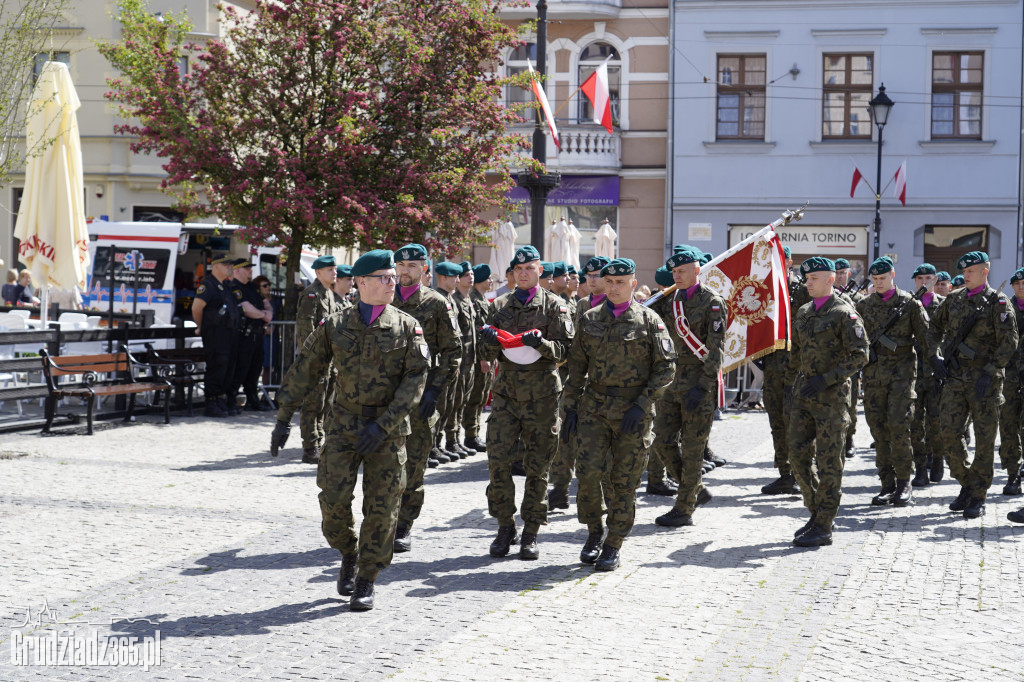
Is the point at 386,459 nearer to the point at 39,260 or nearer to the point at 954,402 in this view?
the point at 954,402

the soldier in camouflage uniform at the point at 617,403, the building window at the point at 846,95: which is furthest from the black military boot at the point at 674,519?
the building window at the point at 846,95

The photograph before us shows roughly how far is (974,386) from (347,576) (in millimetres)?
5971

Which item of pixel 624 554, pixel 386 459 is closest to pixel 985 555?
pixel 624 554

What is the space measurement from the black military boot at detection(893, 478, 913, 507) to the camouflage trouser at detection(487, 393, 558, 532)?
3.71 m

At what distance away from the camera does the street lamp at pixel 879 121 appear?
25.5 metres

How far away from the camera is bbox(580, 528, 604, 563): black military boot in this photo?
7609 millimetres

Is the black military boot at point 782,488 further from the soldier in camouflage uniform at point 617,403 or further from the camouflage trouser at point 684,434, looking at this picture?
the soldier in camouflage uniform at point 617,403

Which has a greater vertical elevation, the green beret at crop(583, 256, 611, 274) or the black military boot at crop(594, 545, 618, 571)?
the green beret at crop(583, 256, 611, 274)

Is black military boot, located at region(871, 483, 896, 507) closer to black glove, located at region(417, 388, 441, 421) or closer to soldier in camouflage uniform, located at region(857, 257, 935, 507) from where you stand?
soldier in camouflage uniform, located at region(857, 257, 935, 507)

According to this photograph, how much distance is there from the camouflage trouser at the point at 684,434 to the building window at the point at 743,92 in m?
20.9

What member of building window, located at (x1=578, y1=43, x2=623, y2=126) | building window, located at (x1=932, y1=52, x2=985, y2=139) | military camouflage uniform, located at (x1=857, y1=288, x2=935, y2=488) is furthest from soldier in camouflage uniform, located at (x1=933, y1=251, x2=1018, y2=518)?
building window, located at (x1=578, y1=43, x2=623, y2=126)

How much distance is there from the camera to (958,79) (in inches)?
1112

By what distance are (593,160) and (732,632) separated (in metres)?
23.8

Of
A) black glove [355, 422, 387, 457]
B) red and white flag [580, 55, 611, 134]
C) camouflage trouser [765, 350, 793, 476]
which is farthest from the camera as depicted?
red and white flag [580, 55, 611, 134]
